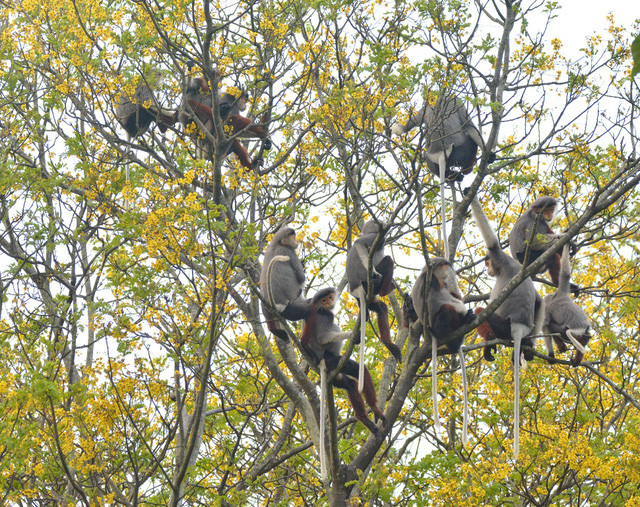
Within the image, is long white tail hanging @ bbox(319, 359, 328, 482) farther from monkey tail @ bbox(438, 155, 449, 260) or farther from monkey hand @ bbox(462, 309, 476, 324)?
monkey tail @ bbox(438, 155, 449, 260)

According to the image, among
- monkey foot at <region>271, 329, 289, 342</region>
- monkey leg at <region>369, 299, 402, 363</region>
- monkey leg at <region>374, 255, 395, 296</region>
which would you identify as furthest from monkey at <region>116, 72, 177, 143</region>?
monkey leg at <region>369, 299, 402, 363</region>

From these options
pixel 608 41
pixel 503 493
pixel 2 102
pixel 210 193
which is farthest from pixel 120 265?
pixel 608 41

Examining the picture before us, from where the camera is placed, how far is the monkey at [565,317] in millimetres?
7613

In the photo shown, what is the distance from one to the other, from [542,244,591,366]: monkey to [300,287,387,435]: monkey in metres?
1.80

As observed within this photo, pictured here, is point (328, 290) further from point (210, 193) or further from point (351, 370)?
point (210, 193)

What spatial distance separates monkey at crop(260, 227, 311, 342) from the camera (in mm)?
7409

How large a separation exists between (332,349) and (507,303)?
168cm

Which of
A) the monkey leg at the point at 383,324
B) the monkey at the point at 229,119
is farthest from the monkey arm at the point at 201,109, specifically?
the monkey leg at the point at 383,324

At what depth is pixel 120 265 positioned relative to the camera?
7.39 meters

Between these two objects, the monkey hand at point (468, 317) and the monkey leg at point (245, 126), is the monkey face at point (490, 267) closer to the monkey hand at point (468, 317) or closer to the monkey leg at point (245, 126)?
the monkey hand at point (468, 317)

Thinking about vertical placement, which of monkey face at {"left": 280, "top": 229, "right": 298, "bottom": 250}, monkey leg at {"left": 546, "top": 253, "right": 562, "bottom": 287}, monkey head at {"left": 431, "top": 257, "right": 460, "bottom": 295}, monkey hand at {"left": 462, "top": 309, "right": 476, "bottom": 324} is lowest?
monkey hand at {"left": 462, "top": 309, "right": 476, "bottom": 324}

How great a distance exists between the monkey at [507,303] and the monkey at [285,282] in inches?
67.1

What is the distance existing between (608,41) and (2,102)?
659 cm

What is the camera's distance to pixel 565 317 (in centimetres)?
778
